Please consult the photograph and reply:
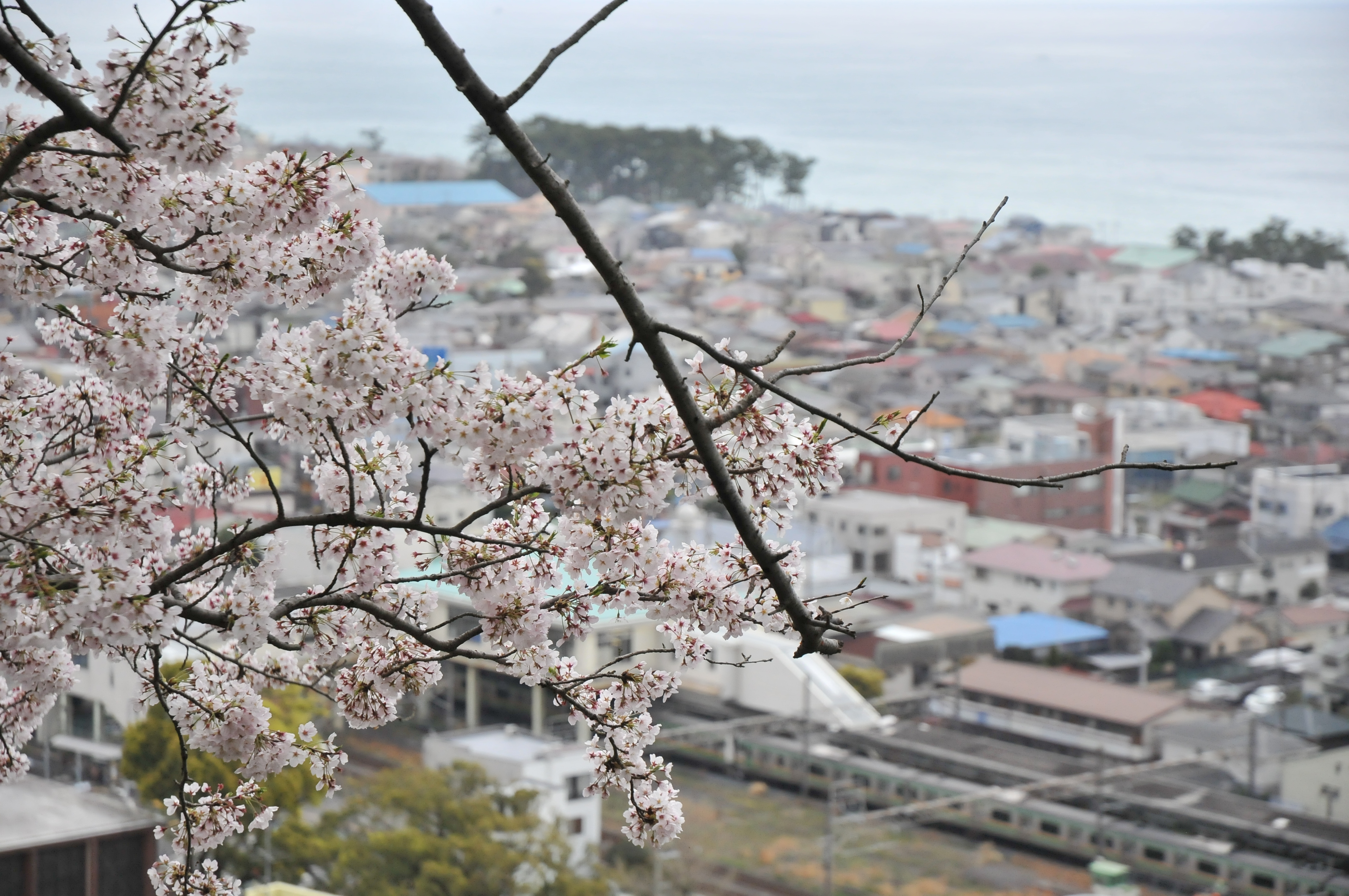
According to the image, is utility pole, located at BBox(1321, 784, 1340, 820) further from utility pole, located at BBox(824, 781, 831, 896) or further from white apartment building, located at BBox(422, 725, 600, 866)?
white apartment building, located at BBox(422, 725, 600, 866)

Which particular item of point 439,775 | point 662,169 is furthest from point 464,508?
point 662,169

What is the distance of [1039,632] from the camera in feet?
39.6

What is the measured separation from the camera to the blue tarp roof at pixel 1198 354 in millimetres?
23141

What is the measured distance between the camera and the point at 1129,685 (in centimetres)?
1146

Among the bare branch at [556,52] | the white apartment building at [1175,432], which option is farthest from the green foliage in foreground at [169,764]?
the white apartment building at [1175,432]

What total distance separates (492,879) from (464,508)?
580cm

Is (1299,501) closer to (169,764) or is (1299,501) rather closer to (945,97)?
(169,764)

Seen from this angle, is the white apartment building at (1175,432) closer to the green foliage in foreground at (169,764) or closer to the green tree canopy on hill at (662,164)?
the green foliage in foreground at (169,764)

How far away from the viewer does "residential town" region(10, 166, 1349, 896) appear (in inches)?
328

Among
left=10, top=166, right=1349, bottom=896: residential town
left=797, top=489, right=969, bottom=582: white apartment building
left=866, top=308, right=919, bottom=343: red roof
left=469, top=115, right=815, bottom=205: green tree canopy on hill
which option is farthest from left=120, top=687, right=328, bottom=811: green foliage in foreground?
left=469, top=115, right=815, bottom=205: green tree canopy on hill

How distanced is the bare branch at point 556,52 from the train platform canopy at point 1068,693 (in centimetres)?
990

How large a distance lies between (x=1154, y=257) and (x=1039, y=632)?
2349cm

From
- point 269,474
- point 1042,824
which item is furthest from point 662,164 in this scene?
point 269,474

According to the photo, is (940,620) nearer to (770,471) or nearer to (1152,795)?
(1152,795)
